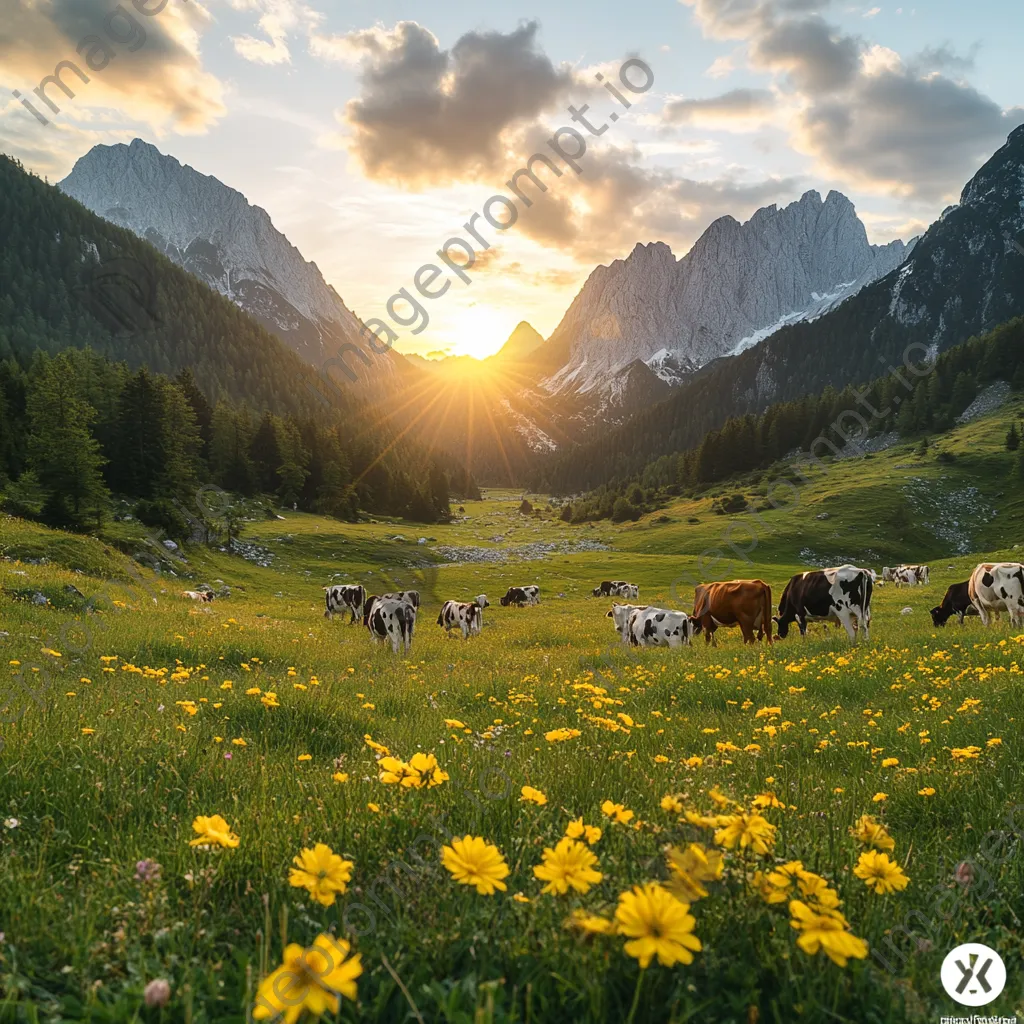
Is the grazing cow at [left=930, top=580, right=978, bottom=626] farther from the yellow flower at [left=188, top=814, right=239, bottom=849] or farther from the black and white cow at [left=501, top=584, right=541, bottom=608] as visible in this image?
the yellow flower at [left=188, top=814, right=239, bottom=849]

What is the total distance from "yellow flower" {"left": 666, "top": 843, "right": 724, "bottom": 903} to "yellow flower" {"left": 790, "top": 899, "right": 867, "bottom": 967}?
274 millimetres

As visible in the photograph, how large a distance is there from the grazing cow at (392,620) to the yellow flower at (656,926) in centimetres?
1923

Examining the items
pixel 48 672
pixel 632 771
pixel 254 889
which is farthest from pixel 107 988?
pixel 48 672

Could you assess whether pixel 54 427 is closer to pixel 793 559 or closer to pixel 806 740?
pixel 806 740

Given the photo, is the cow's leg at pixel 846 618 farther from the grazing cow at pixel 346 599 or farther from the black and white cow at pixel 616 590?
the black and white cow at pixel 616 590

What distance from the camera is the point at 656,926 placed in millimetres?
1656

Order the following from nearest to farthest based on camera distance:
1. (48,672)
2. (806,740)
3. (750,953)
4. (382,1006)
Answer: (382,1006)
(750,953)
(806,740)
(48,672)

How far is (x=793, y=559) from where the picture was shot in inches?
3118

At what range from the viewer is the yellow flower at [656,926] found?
1.55 m

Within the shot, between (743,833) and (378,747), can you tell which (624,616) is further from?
(743,833)

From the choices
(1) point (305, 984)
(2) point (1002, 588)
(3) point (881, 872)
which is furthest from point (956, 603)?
(1) point (305, 984)

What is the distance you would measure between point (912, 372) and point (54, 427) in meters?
201

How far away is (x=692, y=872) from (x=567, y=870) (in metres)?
0.49

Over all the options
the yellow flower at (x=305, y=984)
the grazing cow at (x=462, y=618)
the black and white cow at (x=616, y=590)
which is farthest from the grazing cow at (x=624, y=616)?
the black and white cow at (x=616, y=590)
